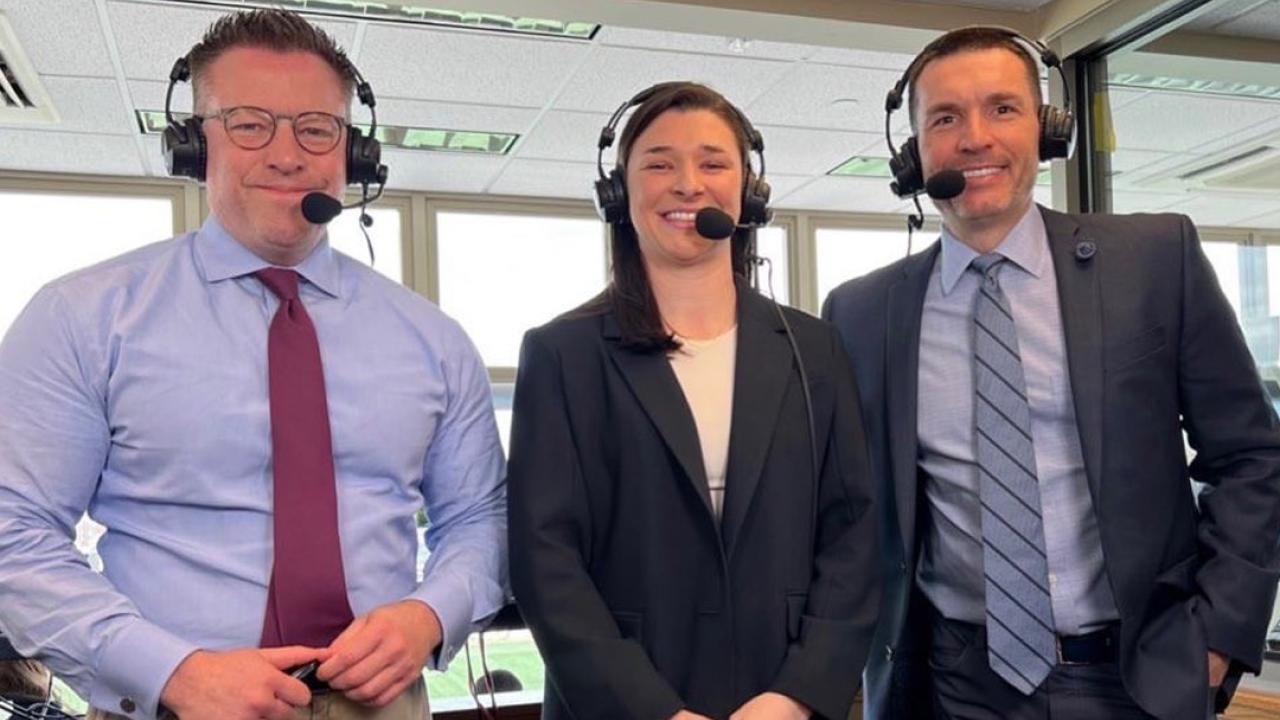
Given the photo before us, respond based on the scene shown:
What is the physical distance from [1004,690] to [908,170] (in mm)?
803

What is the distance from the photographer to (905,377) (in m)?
1.63

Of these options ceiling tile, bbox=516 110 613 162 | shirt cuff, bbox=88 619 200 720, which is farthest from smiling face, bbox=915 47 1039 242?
ceiling tile, bbox=516 110 613 162

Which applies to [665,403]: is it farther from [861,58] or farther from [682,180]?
[861,58]

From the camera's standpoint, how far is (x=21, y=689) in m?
1.82

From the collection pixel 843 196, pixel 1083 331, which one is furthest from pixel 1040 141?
pixel 843 196

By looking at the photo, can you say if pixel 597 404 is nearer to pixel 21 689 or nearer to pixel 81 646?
pixel 81 646

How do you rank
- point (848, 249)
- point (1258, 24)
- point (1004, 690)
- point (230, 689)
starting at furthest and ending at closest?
1. point (848, 249)
2. point (1258, 24)
3. point (1004, 690)
4. point (230, 689)

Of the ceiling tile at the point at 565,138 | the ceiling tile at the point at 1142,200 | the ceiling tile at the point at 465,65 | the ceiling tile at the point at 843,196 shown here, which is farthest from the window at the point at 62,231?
the ceiling tile at the point at 1142,200

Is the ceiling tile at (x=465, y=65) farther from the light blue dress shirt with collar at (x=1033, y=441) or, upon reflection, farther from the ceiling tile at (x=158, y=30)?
the light blue dress shirt with collar at (x=1033, y=441)

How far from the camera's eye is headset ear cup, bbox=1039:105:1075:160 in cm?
171

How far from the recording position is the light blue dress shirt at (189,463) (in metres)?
1.23

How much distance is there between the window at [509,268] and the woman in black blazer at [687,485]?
5.03 meters

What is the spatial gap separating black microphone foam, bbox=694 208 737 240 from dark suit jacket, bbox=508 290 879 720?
0.57ft

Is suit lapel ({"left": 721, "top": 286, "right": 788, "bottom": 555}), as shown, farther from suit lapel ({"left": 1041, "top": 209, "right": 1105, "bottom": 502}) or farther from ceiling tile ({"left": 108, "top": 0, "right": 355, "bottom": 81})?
ceiling tile ({"left": 108, "top": 0, "right": 355, "bottom": 81})
